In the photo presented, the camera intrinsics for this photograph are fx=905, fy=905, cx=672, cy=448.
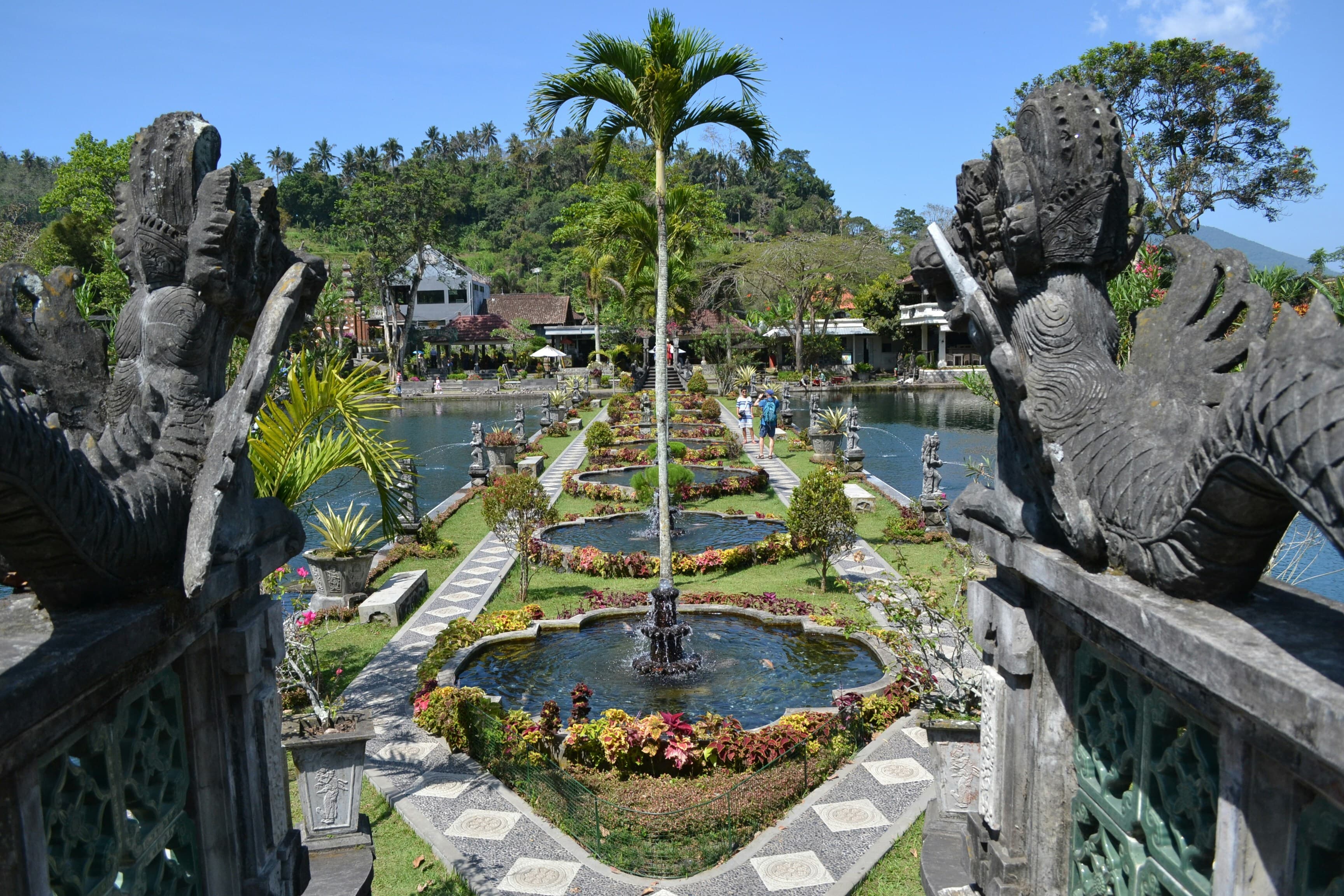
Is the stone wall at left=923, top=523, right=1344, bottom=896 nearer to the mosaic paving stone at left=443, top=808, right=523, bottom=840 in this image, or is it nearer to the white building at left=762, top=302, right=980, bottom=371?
the mosaic paving stone at left=443, top=808, right=523, bottom=840

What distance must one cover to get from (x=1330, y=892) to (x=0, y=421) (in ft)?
12.1

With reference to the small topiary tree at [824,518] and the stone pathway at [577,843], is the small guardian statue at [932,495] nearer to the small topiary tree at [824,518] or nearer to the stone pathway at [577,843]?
the small topiary tree at [824,518]

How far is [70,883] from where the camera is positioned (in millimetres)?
2754

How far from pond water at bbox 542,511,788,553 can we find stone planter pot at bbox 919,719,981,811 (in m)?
9.11

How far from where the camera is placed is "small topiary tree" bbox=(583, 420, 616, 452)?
2439 cm

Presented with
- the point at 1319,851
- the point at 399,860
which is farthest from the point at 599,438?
the point at 1319,851

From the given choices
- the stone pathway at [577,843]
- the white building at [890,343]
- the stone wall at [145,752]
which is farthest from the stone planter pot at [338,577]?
the white building at [890,343]

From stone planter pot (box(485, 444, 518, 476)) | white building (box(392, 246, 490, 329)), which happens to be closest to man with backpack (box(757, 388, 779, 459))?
stone planter pot (box(485, 444, 518, 476))

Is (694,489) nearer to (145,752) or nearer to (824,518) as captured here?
(824,518)

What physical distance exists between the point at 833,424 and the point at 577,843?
1774 cm

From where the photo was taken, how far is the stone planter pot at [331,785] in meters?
5.70

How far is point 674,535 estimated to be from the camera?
15695 millimetres

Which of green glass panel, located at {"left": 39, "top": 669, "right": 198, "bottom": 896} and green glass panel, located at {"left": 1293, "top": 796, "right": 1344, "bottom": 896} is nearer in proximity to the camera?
green glass panel, located at {"left": 1293, "top": 796, "right": 1344, "bottom": 896}

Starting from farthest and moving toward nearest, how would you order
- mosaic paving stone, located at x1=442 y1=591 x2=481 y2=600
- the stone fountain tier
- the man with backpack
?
1. the man with backpack
2. mosaic paving stone, located at x1=442 y1=591 x2=481 y2=600
3. the stone fountain tier
